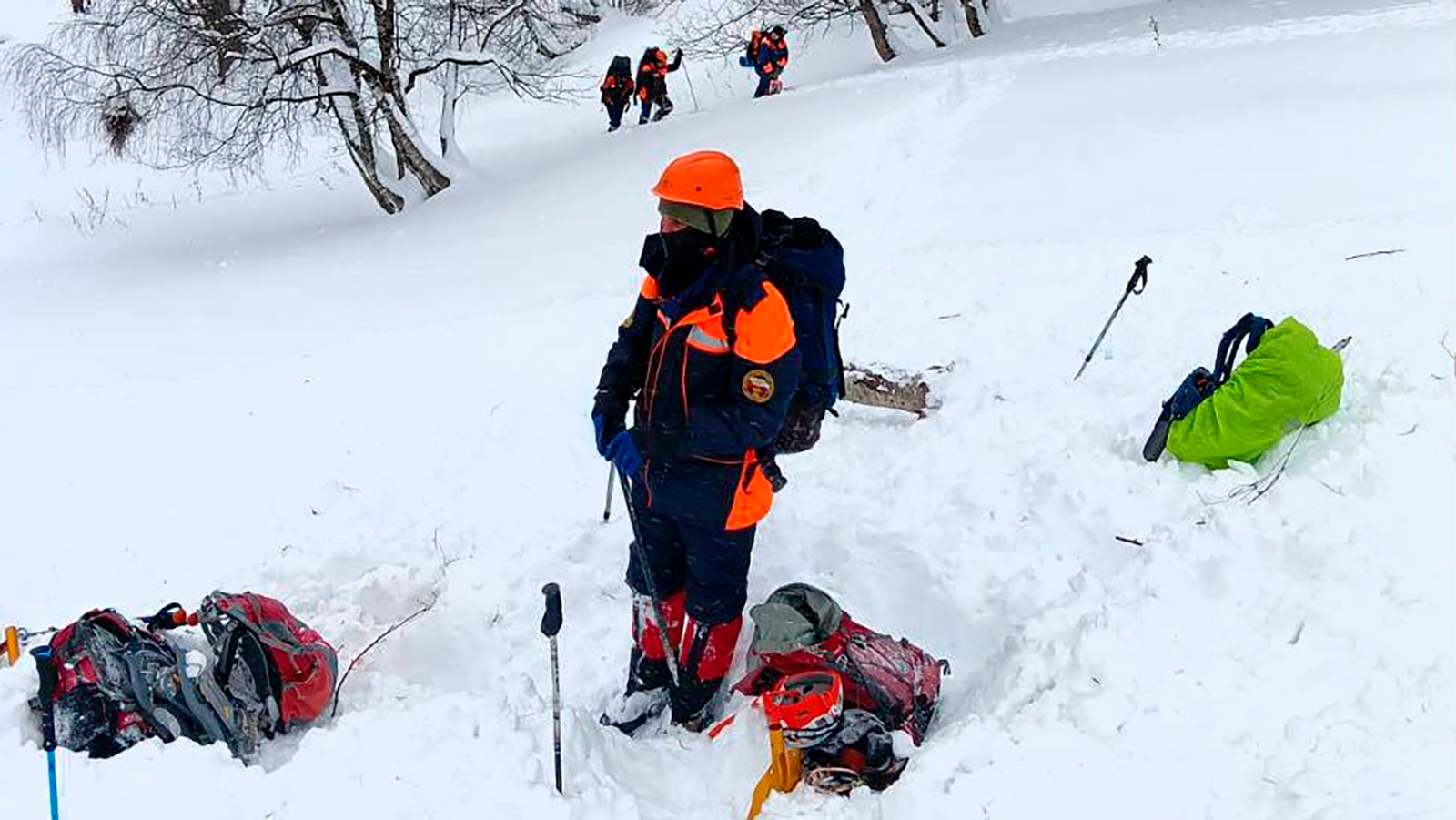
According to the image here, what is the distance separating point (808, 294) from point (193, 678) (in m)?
2.46

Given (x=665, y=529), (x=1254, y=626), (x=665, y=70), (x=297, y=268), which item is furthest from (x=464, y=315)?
→ (x=665, y=70)

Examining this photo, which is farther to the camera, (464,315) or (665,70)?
(665,70)

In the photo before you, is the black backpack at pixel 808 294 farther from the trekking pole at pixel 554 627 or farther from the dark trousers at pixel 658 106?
the dark trousers at pixel 658 106

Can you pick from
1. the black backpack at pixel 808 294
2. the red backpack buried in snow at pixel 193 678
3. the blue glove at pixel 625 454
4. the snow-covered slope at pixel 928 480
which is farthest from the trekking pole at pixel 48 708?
the black backpack at pixel 808 294

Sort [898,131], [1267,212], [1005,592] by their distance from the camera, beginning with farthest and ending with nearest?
1. [898,131]
2. [1267,212]
3. [1005,592]

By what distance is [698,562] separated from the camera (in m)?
3.73

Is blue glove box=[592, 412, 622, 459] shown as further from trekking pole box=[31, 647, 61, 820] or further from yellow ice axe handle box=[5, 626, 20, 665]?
yellow ice axe handle box=[5, 626, 20, 665]

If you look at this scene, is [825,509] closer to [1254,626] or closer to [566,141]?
[1254,626]

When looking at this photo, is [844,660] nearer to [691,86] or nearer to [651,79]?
[651,79]

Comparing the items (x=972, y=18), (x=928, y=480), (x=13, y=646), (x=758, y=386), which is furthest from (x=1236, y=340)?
(x=972, y=18)

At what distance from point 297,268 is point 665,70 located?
8.05 m

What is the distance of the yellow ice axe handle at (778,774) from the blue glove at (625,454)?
99 centimetres

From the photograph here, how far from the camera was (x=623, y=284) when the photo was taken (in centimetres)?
881

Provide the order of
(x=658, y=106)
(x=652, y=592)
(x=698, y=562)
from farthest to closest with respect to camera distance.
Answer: (x=658, y=106) → (x=652, y=592) → (x=698, y=562)
